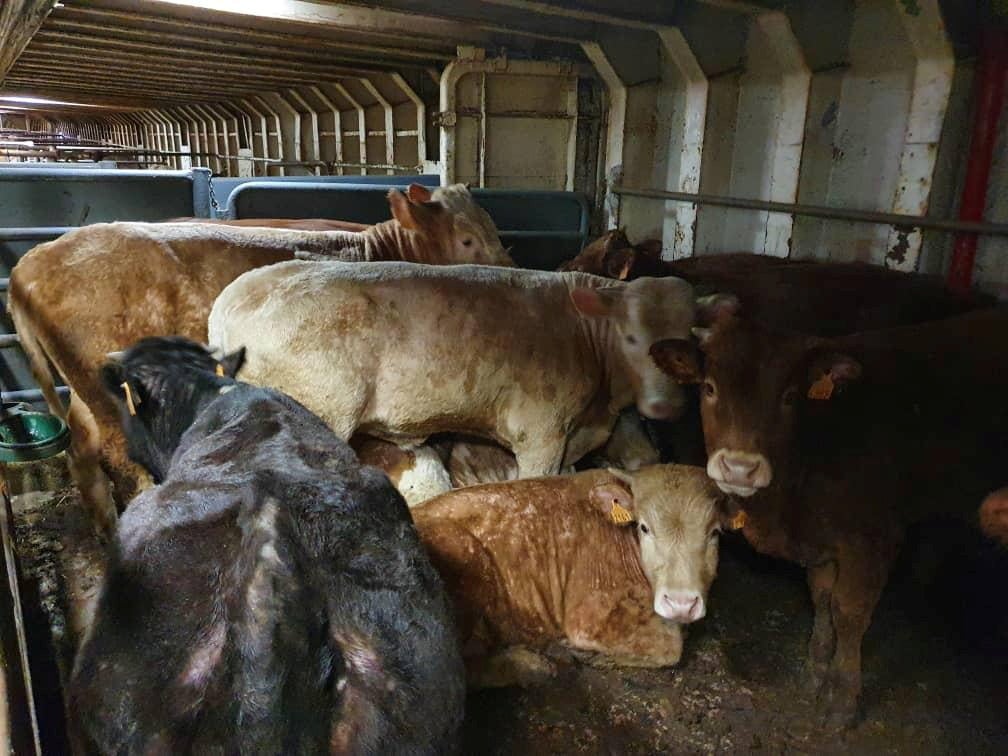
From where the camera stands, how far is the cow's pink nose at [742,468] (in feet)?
8.68

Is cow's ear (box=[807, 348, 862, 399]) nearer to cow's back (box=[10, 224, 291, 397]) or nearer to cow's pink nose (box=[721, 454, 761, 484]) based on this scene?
cow's pink nose (box=[721, 454, 761, 484])

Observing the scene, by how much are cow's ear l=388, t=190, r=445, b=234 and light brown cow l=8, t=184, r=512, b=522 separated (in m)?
0.83

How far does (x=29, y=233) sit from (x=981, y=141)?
19.3 ft

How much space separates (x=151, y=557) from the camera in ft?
5.35

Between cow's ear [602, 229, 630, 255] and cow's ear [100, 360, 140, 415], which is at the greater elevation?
cow's ear [602, 229, 630, 255]

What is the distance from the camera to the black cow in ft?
4.75

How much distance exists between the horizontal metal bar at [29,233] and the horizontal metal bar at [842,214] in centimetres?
459

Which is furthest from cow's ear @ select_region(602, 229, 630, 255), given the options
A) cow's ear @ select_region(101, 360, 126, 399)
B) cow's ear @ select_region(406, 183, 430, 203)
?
cow's ear @ select_region(101, 360, 126, 399)

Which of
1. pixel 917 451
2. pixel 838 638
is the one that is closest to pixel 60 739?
pixel 838 638

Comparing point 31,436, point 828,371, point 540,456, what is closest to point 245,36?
point 31,436

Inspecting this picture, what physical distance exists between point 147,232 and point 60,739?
2854mm

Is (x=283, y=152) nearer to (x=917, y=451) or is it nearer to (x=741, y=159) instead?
(x=741, y=159)

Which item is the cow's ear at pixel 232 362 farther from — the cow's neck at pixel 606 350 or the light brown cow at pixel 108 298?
the cow's neck at pixel 606 350

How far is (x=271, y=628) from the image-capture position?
1.44 m
